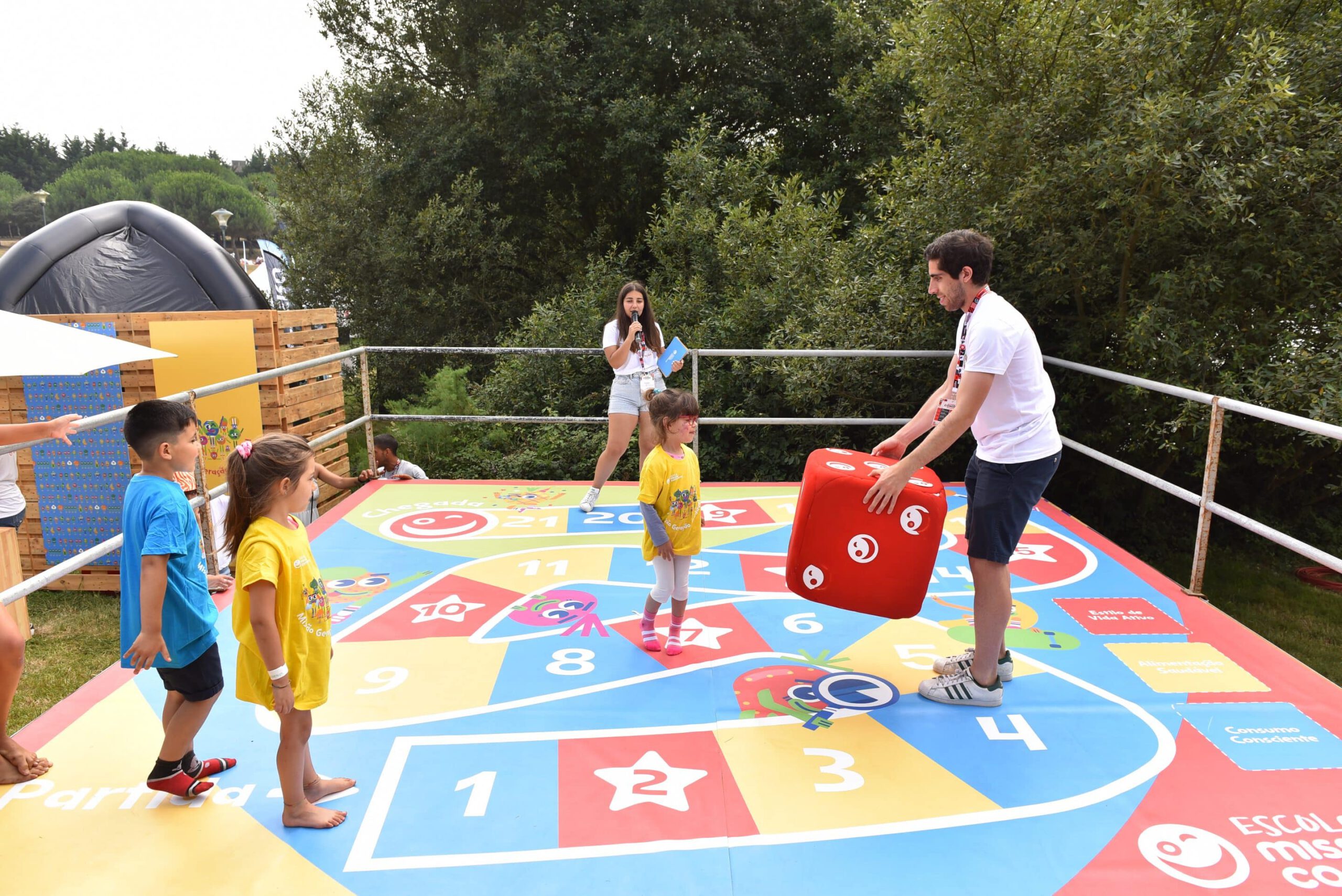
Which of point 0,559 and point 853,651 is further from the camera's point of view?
point 0,559

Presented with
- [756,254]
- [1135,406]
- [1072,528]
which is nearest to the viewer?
[1072,528]

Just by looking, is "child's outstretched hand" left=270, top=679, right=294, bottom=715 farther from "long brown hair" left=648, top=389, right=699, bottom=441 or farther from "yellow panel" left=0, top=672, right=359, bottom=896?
"long brown hair" left=648, top=389, right=699, bottom=441

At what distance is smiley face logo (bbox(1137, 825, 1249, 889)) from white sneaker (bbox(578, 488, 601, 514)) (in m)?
4.20

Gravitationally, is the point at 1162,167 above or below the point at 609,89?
below

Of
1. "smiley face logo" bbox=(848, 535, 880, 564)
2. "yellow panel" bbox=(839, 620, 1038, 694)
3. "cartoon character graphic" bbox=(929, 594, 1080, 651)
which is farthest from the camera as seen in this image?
"cartoon character graphic" bbox=(929, 594, 1080, 651)

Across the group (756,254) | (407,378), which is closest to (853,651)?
(756,254)

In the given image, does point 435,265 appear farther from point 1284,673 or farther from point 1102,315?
point 1284,673

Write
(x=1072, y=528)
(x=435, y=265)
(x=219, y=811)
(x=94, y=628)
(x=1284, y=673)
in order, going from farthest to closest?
(x=435, y=265), (x=94, y=628), (x=1072, y=528), (x=1284, y=673), (x=219, y=811)

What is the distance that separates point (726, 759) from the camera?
10.5ft

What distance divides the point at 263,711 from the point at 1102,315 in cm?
673

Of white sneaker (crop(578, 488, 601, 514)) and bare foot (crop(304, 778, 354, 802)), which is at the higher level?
white sneaker (crop(578, 488, 601, 514))

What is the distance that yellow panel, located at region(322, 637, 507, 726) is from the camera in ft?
11.6

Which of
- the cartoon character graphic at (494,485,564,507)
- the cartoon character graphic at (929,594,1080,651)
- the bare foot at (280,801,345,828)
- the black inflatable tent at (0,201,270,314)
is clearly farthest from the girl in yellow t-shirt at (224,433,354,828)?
the black inflatable tent at (0,201,270,314)

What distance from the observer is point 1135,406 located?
7258 millimetres
